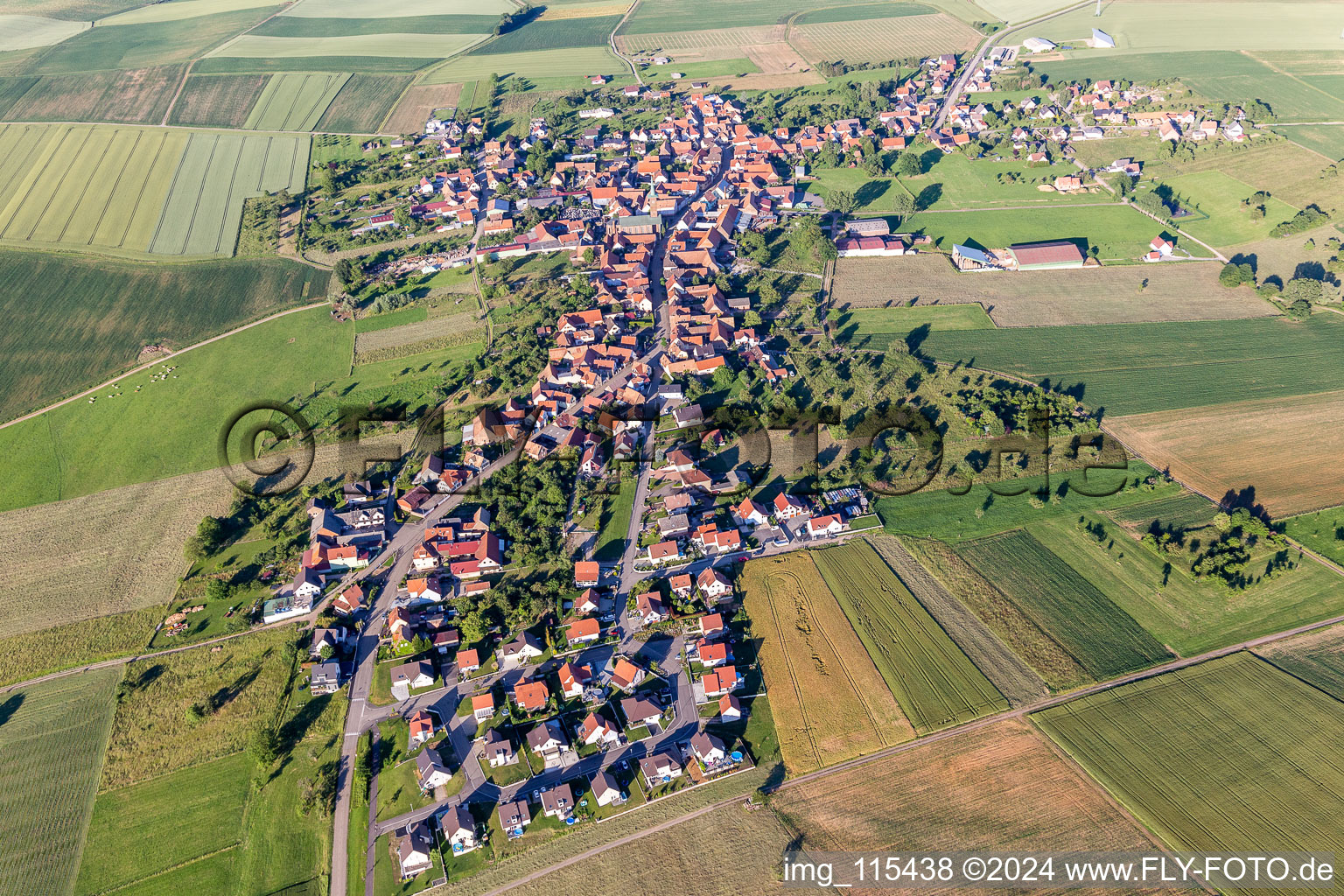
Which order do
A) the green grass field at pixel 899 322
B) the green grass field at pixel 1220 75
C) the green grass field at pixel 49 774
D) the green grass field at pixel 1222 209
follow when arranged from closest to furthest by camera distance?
the green grass field at pixel 49 774
the green grass field at pixel 899 322
the green grass field at pixel 1222 209
the green grass field at pixel 1220 75

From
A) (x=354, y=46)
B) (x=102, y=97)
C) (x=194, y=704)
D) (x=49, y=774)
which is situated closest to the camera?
(x=49, y=774)

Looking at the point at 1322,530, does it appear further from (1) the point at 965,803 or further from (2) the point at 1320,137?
(2) the point at 1320,137

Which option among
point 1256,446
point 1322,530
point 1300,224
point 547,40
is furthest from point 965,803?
point 547,40

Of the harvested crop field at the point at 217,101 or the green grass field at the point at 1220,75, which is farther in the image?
the harvested crop field at the point at 217,101

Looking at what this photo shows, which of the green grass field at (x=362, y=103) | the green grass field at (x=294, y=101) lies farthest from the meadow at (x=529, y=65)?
the green grass field at (x=294, y=101)

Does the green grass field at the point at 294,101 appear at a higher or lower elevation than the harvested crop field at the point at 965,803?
higher

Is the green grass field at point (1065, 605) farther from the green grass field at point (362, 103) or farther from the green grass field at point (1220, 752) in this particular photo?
the green grass field at point (362, 103)

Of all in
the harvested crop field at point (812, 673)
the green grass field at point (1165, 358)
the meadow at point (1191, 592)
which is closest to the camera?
the harvested crop field at point (812, 673)
